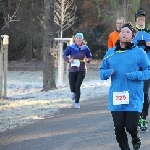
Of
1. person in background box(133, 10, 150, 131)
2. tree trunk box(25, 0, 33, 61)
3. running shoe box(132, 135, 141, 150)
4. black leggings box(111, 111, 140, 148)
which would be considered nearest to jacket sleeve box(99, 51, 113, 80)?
black leggings box(111, 111, 140, 148)

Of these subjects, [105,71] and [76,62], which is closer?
[105,71]

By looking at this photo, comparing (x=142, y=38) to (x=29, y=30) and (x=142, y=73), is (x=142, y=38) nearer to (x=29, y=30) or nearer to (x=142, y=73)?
(x=142, y=73)

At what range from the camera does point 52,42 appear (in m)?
18.4

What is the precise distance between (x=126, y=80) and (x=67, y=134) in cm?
266

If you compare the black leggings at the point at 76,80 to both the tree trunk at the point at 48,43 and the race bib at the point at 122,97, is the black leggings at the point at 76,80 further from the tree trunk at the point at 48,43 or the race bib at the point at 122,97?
the race bib at the point at 122,97

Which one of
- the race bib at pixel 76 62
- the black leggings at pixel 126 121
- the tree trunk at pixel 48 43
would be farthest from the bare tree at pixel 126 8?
the black leggings at pixel 126 121

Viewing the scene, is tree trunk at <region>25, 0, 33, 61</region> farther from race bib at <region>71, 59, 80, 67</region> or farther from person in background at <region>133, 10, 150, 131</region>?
person in background at <region>133, 10, 150, 131</region>

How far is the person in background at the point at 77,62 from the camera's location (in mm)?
12336

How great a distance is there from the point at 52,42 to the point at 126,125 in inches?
486

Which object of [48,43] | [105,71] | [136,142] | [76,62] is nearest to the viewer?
[105,71]

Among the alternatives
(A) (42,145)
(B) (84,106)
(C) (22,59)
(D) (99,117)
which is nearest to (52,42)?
(B) (84,106)

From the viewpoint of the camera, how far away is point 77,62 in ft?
40.7

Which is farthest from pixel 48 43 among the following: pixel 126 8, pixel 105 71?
pixel 126 8

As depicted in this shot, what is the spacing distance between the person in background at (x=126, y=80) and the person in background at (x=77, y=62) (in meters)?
5.94
